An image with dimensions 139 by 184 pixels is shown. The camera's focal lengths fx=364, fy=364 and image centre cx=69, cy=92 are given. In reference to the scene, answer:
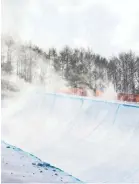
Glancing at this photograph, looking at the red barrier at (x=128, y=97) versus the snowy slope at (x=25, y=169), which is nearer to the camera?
the snowy slope at (x=25, y=169)

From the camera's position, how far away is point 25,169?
6.39ft

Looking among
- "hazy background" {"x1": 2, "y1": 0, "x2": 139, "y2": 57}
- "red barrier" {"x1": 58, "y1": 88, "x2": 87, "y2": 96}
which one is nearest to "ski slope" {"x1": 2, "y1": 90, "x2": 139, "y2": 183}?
"red barrier" {"x1": 58, "y1": 88, "x2": 87, "y2": 96}

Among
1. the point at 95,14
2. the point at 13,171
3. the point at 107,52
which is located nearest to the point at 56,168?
the point at 13,171

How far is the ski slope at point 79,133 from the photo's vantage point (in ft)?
6.38

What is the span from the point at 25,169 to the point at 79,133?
37 cm

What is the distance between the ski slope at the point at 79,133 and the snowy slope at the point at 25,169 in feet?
0.12

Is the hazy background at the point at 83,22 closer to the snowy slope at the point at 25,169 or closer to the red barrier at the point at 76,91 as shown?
→ the red barrier at the point at 76,91

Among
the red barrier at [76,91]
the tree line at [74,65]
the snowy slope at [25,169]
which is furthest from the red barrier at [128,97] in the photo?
the snowy slope at [25,169]

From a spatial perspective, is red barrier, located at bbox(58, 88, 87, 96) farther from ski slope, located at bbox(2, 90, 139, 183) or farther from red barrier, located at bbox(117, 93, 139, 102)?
red barrier, located at bbox(117, 93, 139, 102)

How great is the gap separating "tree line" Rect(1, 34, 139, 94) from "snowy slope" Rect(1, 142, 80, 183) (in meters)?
0.43

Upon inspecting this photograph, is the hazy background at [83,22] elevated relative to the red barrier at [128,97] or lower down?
elevated

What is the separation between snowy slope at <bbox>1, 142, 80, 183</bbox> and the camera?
1.89 m

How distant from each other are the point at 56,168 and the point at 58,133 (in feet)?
0.66

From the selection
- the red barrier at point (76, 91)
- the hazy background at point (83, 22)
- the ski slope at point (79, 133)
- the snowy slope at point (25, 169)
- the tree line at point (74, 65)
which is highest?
the hazy background at point (83, 22)
